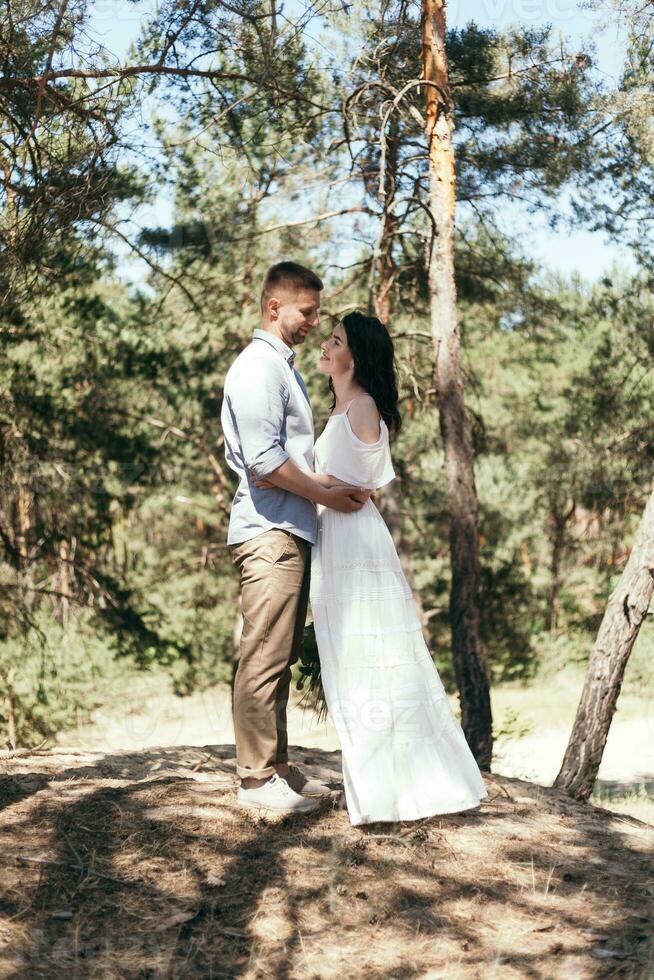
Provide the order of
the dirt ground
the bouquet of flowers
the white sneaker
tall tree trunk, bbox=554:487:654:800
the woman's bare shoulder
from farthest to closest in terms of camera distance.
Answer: tall tree trunk, bbox=554:487:654:800
the bouquet of flowers
the white sneaker
the woman's bare shoulder
the dirt ground

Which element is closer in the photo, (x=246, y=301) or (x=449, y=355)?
(x=449, y=355)

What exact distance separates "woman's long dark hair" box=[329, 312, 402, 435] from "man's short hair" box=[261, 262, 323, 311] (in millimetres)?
213

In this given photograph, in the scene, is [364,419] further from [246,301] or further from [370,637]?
[246,301]

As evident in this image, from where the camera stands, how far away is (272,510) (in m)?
4.15

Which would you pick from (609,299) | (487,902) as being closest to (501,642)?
(609,299)

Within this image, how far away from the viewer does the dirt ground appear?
11.0 feet

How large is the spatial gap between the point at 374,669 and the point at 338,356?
4.21 ft

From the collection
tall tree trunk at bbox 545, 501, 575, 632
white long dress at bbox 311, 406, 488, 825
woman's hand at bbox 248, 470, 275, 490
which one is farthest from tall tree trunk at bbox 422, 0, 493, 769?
tall tree trunk at bbox 545, 501, 575, 632

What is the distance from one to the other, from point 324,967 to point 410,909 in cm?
47

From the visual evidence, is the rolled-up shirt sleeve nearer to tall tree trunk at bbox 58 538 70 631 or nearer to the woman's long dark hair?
the woman's long dark hair

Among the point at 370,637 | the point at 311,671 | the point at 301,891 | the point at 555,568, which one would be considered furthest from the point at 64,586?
the point at 555,568

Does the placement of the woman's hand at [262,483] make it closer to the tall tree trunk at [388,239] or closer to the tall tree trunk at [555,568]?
the tall tree trunk at [388,239]

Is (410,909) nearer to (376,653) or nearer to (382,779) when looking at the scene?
(382,779)

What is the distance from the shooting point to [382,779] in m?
4.18
